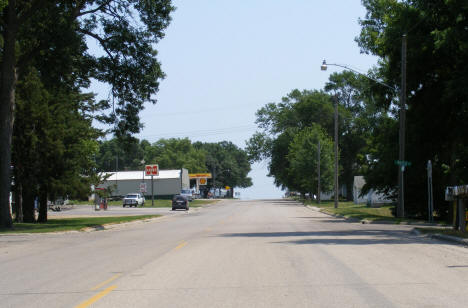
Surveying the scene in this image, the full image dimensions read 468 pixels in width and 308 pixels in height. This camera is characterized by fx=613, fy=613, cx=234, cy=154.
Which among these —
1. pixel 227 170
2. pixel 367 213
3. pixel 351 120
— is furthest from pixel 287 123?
pixel 227 170

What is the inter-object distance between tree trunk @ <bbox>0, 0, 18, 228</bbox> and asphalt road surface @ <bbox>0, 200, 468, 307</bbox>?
9155mm

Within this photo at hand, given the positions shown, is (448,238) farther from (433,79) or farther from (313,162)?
(313,162)

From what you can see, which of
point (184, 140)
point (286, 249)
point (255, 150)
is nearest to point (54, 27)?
point (286, 249)

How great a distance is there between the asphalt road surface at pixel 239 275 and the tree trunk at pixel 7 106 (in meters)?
9.15

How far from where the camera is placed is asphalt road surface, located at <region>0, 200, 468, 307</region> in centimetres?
876

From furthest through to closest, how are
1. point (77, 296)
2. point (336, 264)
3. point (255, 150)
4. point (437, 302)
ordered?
point (255, 150)
point (336, 264)
point (77, 296)
point (437, 302)

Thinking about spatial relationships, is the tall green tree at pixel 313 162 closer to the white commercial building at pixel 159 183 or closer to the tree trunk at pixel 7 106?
the white commercial building at pixel 159 183

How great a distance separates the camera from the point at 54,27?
2708cm

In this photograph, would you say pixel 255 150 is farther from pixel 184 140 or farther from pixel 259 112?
pixel 184 140

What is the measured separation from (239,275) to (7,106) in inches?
753

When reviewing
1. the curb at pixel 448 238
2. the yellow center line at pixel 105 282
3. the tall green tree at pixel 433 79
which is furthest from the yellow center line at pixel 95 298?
the tall green tree at pixel 433 79

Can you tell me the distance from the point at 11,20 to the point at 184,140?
462ft

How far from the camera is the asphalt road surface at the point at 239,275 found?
876 centimetres

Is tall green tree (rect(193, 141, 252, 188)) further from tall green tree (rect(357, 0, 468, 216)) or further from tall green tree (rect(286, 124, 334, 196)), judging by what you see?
tall green tree (rect(357, 0, 468, 216))
